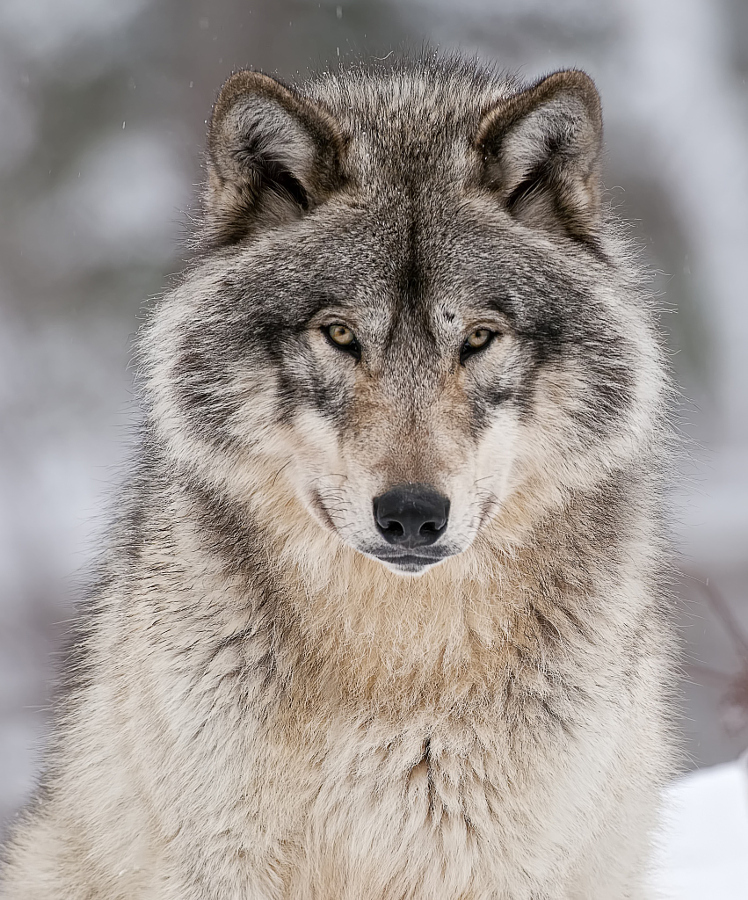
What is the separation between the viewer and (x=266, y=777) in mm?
3127

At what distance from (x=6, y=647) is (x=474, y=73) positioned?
8.62 m

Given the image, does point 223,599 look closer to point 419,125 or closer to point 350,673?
point 350,673

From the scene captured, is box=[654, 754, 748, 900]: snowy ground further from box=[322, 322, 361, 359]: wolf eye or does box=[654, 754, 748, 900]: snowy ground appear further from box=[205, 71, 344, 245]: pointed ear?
box=[205, 71, 344, 245]: pointed ear

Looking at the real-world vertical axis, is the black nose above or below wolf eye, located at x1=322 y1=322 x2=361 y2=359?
below

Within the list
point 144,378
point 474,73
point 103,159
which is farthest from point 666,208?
point 144,378

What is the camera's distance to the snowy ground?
4375 millimetres

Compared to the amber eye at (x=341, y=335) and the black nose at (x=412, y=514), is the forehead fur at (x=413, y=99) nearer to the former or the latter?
the amber eye at (x=341, y=335)

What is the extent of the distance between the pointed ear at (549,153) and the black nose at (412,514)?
963mm

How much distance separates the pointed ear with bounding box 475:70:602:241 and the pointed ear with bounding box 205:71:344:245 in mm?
456


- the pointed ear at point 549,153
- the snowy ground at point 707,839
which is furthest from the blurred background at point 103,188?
the pointed ear at point 549,153

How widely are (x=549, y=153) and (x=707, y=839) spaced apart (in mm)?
3277

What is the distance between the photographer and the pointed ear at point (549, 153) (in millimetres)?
3029

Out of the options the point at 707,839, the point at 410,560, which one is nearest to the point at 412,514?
the point at 410,560

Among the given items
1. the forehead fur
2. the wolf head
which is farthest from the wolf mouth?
the forehead fur
